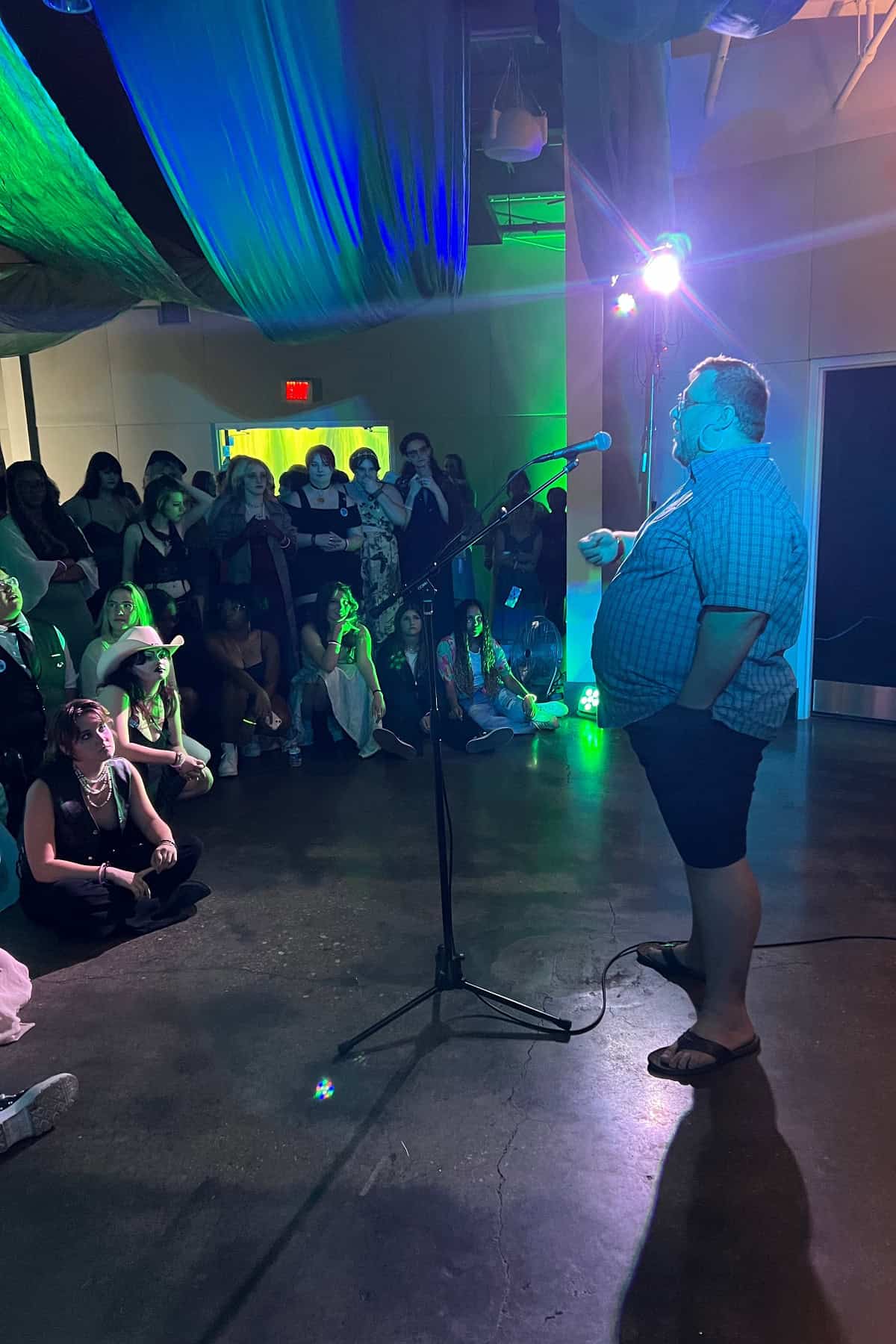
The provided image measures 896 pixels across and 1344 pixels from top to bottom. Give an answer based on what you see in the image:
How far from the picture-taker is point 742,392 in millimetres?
1838

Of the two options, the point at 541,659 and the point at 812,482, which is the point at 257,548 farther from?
the point at 812,482

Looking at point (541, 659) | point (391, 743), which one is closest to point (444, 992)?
point (391, 743)

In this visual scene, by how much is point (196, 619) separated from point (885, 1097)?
3.40 meters

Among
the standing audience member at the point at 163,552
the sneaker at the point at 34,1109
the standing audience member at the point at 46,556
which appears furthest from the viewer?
the standing audience member at the point at 163,552

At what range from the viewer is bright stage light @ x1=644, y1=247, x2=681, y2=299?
141 inches

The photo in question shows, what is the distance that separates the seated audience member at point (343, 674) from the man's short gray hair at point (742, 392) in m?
2.70

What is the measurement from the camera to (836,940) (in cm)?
247

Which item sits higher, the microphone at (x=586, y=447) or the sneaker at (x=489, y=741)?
the microphone at (x=586, y=447)

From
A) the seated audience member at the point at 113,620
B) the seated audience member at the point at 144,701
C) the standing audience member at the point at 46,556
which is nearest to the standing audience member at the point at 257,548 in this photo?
the standing audience member at the point at 46,556

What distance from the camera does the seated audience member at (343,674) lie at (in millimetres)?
4344

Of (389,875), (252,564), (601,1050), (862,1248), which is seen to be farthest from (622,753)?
(862,1248)

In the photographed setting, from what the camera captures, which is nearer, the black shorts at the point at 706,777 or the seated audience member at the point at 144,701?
the black shorts at the point at 706,777

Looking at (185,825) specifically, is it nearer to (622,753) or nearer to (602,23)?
(622,753)

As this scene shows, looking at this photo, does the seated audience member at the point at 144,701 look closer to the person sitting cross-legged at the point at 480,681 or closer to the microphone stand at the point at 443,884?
the microphone stand at the point at 443,884
